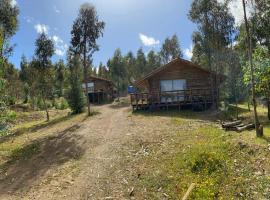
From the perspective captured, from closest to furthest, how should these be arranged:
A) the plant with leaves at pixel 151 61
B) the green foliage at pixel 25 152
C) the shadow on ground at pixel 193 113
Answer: the green foliage at pixel 25 152
the shadow on ground at pixel 193 113
the plant with leaves at pixel 151 61

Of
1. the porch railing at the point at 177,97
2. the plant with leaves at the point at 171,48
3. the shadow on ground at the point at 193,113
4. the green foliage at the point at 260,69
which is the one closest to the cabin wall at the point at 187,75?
the porch railing at the point at 177,97

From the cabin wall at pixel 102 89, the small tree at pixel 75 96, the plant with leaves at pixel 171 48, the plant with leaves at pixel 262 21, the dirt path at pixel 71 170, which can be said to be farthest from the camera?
the plant with leaves at pixel 171 48

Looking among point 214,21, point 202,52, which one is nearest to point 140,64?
point 202,52

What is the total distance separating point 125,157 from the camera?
16734mm

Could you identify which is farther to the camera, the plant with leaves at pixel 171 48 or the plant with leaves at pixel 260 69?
the plant with leaves at pixel 171 48

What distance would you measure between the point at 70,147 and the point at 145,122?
745cm

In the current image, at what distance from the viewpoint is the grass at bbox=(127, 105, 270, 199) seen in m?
12.0

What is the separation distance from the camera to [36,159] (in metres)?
18.6

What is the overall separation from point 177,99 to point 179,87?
2.17m

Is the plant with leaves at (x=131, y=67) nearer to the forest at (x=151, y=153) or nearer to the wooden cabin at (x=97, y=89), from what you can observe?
the wooden cabin at (x=97, y=89)

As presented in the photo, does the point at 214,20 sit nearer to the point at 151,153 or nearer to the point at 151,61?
the point at 151,153

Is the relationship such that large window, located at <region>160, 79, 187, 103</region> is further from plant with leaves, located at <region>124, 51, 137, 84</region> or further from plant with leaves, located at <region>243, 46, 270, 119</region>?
plant with leaves, located at <region>124, 51, 137, 84</region>

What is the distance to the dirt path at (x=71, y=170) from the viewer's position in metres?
13.4

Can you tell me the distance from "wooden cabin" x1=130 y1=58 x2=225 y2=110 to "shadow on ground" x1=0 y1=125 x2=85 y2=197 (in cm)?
1224
